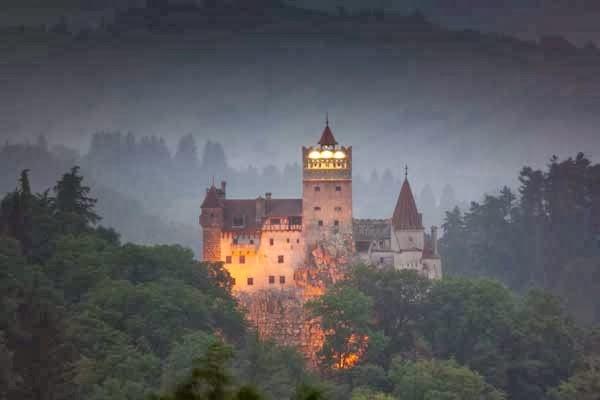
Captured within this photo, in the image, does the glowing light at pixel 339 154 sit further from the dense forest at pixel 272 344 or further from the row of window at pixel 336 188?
the dense forest at pixel 272 344

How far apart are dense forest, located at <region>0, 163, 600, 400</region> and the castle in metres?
1.91

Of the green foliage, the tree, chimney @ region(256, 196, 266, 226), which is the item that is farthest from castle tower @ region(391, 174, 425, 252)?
the green foliage

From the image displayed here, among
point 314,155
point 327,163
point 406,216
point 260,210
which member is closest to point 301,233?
point 260,210

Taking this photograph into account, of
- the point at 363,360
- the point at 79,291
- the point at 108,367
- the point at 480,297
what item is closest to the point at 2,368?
the point at 108,367

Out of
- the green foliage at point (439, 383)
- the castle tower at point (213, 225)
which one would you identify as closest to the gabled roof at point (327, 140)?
the castle tower at point (213, 225)

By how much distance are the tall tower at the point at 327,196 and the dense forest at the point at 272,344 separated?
288 centimetres

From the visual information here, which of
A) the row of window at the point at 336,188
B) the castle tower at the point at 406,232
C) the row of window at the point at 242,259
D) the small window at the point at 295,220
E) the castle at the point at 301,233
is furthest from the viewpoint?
the castle tower at the point at 406,232

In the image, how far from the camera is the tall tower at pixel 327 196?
112250 millimetres

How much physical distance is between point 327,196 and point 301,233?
2.94 m

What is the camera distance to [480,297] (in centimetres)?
11419

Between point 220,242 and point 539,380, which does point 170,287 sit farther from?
point 539,380

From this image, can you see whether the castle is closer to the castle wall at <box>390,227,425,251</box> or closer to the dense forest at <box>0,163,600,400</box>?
the castle wall at <box>390,227,425,251</box>

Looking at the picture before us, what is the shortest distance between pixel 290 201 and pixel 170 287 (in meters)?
12.9

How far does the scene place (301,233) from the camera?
113 meters
